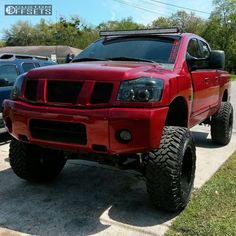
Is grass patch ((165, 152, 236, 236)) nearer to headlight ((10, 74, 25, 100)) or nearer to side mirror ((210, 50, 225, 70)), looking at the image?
side mirror ((210, 50, 225, 70))

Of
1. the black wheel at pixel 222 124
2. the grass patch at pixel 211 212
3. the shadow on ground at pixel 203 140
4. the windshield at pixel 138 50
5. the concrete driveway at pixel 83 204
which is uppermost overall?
the windshield at pixel 138 50

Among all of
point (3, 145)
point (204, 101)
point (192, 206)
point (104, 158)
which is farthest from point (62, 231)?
point (3, 145)

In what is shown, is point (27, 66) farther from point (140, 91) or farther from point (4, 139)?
point (140, 91)

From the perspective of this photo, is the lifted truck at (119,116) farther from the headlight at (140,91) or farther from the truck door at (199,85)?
the truck door at (199,85)

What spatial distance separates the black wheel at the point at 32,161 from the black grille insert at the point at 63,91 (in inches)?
35.2

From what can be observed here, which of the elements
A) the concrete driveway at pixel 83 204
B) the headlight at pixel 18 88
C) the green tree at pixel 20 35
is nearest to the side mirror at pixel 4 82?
the concrete driveway at pixel 83 204

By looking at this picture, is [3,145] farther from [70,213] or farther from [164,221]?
[164,221]

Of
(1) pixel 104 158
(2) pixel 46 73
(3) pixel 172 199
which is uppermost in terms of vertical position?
(2) pixel 46 73

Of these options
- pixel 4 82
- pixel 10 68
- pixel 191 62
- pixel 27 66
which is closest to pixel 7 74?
pixel 10 68

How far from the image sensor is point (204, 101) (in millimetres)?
6000

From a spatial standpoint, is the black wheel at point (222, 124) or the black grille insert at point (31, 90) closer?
the black grille insert at point (31, 90)

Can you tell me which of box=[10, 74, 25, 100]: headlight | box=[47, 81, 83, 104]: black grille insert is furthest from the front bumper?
box=[10, 74, 25, 100]: headlight

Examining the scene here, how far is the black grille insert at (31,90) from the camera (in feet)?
14.2

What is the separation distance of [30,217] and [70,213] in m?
0.40
